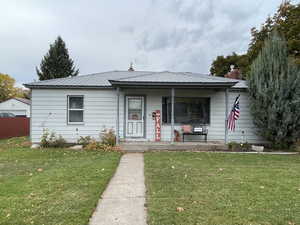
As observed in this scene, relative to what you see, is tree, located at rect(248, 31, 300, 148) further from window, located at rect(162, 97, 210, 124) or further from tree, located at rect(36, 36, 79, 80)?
tree, located at rect(36, 36, 79, 80)

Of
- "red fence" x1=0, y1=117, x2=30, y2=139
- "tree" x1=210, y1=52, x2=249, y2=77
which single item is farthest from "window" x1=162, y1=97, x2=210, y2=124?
"tree" x1=210, y1=52, x2=249, y2=77

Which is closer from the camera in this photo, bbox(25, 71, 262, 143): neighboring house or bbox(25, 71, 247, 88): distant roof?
bbox(25, 71, 247, 88): distant roof

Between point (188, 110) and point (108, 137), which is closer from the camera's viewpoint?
point (108, 137)

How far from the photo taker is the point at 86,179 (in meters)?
5.68

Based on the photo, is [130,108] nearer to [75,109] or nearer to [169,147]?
[75,109]

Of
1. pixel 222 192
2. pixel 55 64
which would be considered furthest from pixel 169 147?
pixel 55 64

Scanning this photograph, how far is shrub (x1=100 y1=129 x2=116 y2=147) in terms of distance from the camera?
36.0 feet

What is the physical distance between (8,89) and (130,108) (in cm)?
6041

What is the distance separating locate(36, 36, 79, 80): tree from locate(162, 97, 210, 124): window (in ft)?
94.9

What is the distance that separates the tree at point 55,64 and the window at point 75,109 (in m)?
27.3

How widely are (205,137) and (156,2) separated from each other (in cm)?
737

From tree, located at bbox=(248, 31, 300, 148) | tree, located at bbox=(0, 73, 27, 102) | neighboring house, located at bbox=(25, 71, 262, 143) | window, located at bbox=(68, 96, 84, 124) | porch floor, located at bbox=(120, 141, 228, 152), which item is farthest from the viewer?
tree, located at bbox=(0, 73, 27, 102)

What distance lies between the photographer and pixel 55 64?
1455 inches

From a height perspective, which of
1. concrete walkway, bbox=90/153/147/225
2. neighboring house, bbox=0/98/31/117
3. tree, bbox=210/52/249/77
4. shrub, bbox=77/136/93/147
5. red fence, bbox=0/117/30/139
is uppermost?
tree, bbox=210/52/249/77
